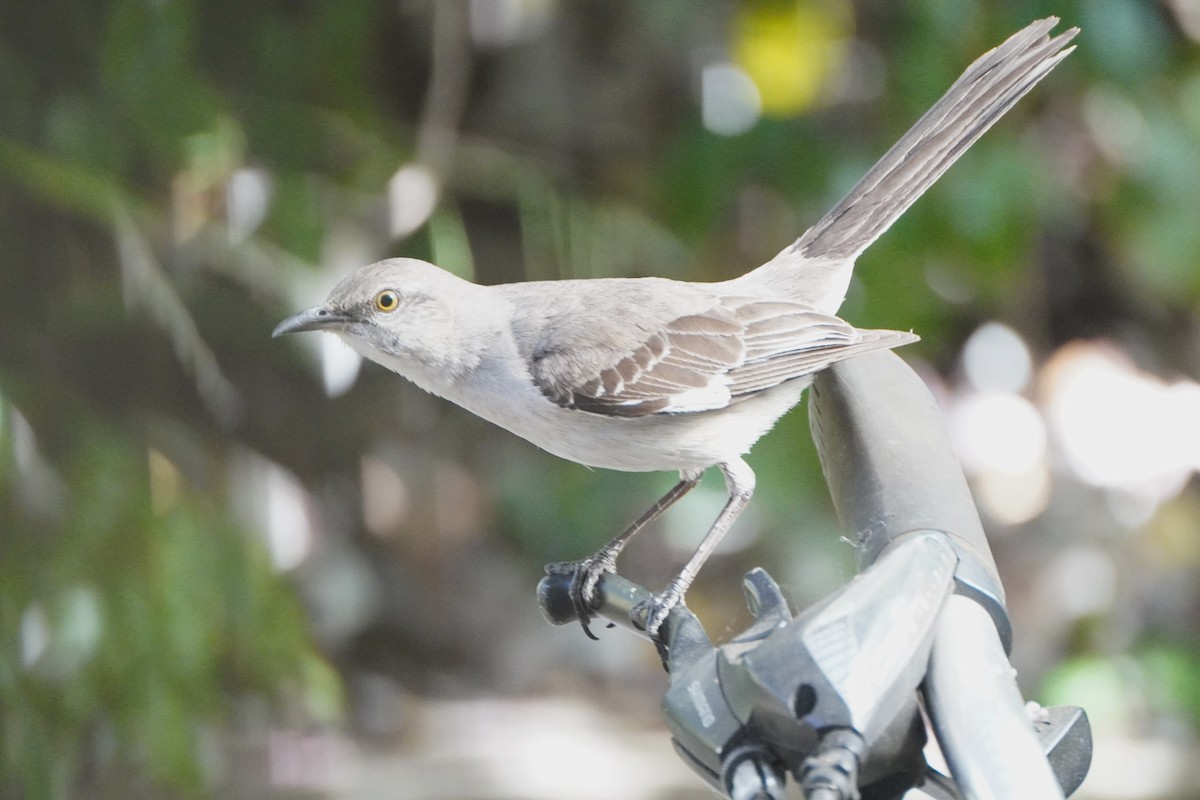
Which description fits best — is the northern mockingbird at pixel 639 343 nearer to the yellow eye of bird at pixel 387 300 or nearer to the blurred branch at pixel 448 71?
the yellow eye of bird at pixel 387 300

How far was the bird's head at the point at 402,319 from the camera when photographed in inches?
87.2

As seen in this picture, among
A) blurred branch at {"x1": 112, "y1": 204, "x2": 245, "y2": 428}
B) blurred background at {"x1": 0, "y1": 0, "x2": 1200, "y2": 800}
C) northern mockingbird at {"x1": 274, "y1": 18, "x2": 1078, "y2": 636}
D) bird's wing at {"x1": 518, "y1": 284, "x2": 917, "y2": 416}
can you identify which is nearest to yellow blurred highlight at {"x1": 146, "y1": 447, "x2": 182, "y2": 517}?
blurred background at {"x1": 0, "y1": 0, "x2": 1200, "y2": 800}

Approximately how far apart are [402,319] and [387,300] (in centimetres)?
4

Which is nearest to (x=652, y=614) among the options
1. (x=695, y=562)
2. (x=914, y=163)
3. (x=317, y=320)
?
(x=695, y=562)

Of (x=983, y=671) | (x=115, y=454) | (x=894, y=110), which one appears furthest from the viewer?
(x=894, y=110)

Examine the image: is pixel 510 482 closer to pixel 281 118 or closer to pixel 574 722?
pixel 574 722

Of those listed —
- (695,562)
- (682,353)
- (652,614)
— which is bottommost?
(652,614)

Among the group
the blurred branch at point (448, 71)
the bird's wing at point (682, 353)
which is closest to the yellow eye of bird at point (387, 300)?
the bird's wing at point (682, 353)

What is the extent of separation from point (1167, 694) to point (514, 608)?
2.27 metres

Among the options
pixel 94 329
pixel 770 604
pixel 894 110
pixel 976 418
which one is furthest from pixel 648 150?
pixel 770 604

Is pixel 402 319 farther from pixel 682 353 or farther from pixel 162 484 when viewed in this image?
pixel 162 484

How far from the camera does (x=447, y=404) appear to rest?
502 centimetres

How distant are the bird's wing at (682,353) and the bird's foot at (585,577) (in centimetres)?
28

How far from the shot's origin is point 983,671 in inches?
48.8
